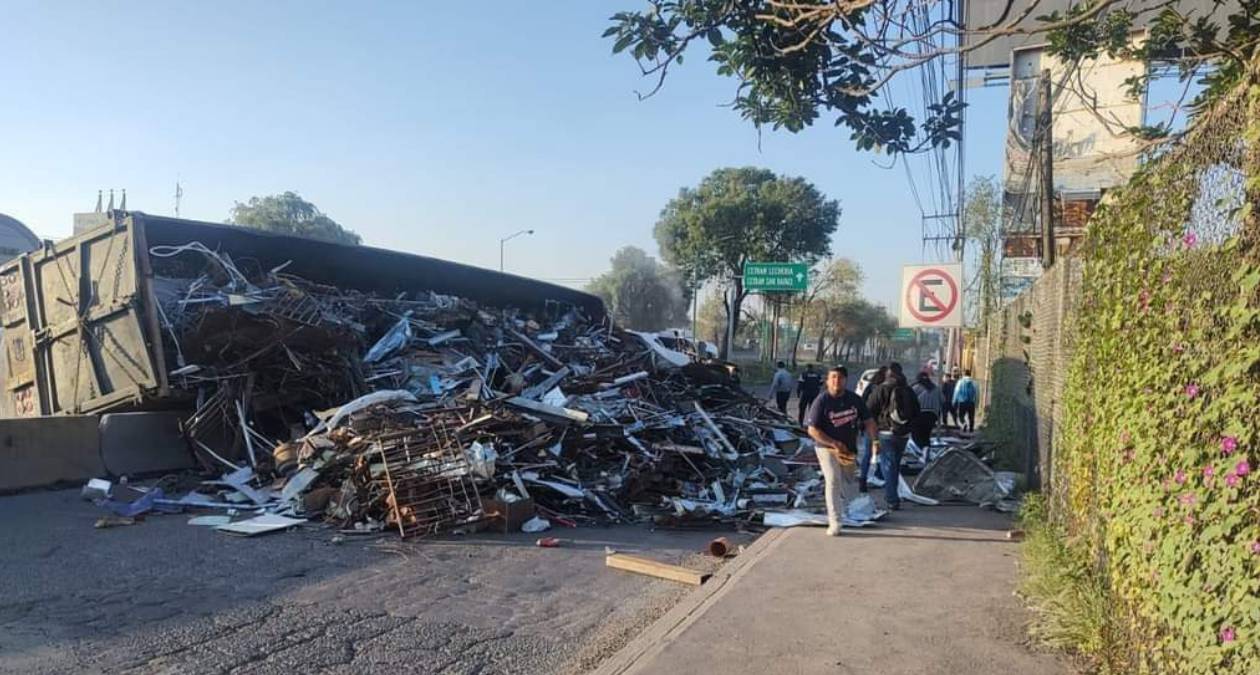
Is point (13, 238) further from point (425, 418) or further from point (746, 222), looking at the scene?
point (746, 222)

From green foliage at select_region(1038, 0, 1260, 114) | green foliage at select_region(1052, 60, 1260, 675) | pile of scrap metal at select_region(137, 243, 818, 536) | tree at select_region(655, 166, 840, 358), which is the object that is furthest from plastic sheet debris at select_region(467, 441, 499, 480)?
tree at select_region(655, 166, 840, 358)

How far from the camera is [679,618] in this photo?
218 inches

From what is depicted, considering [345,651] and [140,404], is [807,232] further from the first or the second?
[345,651]

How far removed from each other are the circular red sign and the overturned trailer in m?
8.53

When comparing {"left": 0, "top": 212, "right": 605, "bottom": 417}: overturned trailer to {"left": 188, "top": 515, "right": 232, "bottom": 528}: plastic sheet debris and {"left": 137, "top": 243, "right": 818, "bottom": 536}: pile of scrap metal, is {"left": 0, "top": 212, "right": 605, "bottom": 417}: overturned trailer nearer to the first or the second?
{"left": 137, "top": 243, "right": 818, "bottom": 536}: pile of scrap metal

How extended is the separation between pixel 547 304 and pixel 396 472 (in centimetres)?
1293

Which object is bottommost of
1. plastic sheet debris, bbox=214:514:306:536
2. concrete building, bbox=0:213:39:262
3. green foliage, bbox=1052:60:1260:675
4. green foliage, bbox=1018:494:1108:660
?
plastic sheet debris, bbox=214:514:306:536

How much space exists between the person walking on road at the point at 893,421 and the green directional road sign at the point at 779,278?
22555 mm

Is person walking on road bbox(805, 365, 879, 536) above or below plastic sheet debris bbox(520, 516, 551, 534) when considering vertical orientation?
above

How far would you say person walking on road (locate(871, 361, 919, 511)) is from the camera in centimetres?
1006

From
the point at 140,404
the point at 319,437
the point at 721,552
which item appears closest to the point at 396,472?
the point at 319,437

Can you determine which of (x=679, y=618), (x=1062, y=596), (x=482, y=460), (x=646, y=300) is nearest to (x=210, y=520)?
(x=482, y=460)

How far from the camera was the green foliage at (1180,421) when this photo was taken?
2.64 metres

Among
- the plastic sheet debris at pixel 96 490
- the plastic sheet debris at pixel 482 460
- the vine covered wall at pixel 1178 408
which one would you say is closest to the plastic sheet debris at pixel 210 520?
the plastic sheet debris at pixel 96 490
